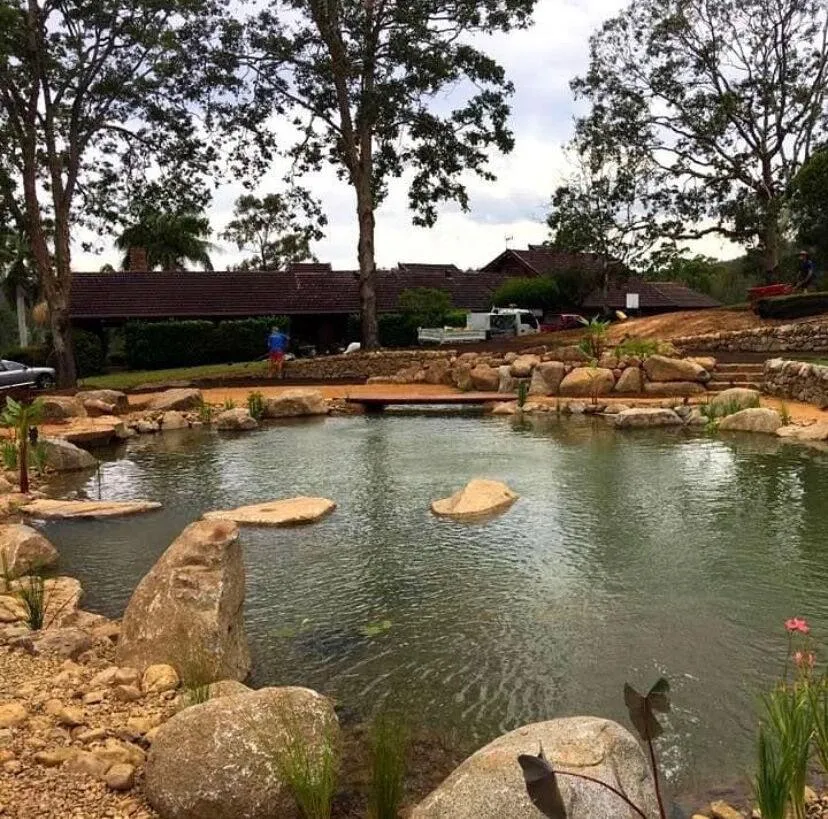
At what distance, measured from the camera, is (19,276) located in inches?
1495

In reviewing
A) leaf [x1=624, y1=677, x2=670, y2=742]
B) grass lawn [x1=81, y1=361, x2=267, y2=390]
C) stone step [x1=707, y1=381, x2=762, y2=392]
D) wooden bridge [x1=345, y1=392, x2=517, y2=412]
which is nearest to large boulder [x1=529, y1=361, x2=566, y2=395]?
wooden bridge [x1=345, y1=392, x2=517, y2=412]

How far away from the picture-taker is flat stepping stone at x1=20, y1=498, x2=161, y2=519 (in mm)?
8852

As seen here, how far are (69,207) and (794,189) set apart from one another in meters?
21.8

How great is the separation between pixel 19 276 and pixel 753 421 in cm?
3455

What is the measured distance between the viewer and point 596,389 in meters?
18.5

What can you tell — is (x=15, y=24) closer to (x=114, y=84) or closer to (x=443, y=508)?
(x=114, y=84)

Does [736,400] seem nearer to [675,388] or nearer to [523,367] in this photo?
[675,388]

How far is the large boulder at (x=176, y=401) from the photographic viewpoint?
17875 millimetres

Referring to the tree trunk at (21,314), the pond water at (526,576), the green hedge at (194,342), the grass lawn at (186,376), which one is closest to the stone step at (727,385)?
the pond water at (526,576)

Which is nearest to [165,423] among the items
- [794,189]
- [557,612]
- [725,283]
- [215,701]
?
[557,612]

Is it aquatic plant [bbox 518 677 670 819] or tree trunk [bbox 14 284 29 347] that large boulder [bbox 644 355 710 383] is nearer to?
aquatic plant [bbox 518 677 670 819]

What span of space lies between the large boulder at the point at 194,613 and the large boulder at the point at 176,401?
43.2 feet

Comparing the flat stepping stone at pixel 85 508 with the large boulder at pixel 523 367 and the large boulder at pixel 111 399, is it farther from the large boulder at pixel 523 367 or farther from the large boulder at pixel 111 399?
the large boulder at pixel 523 367

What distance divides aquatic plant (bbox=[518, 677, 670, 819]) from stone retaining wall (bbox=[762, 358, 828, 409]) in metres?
14.2
